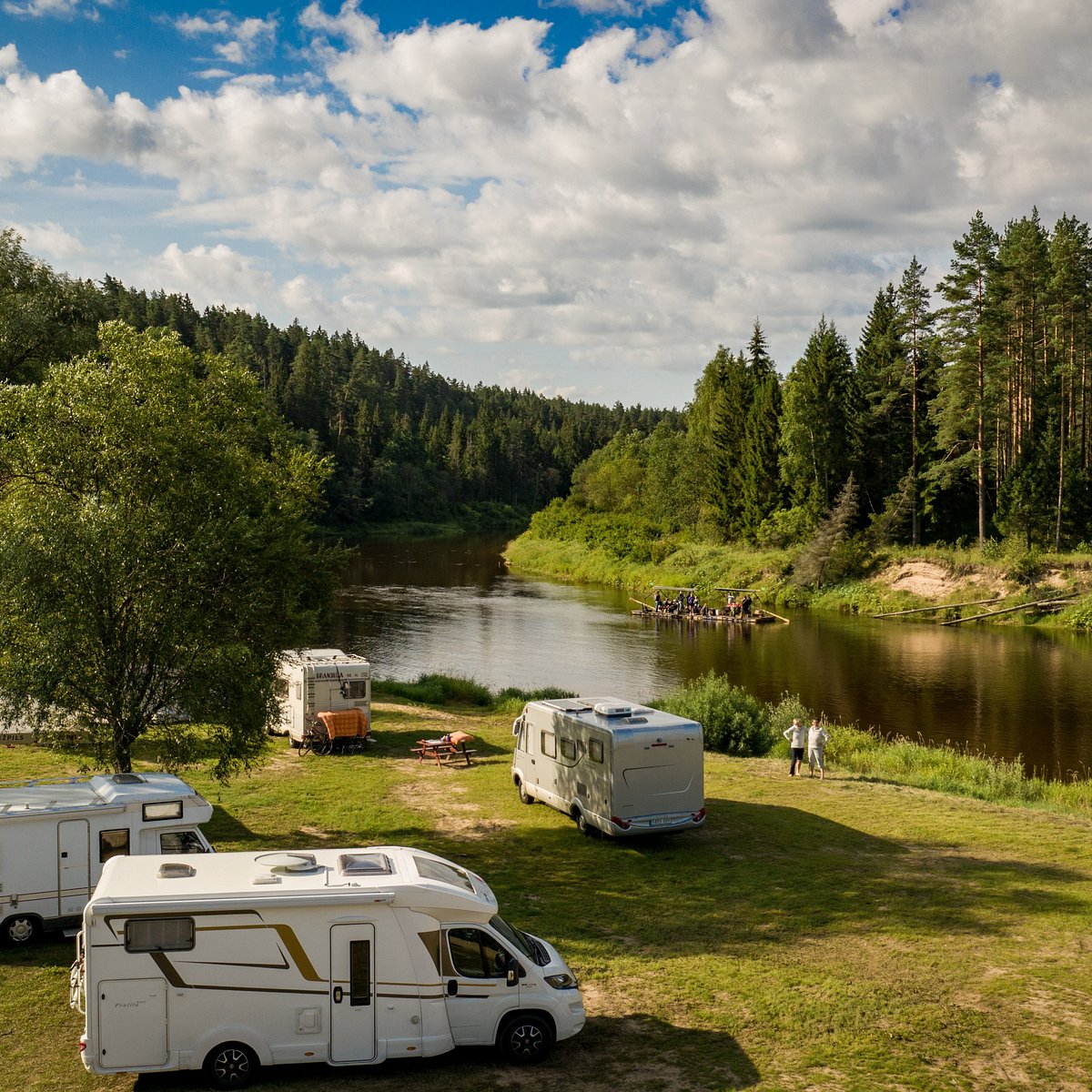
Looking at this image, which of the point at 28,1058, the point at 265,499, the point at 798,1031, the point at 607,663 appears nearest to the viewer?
the point at 28,1058

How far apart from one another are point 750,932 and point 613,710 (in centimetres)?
569

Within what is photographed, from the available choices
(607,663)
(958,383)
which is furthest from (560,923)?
(958,383)

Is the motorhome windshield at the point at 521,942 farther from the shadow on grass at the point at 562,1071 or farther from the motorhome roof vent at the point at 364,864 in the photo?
the motorhome roof vent at the point at 364,864

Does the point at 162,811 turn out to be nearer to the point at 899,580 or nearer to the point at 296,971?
the point at 296,971

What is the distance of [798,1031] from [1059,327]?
65.4 meters

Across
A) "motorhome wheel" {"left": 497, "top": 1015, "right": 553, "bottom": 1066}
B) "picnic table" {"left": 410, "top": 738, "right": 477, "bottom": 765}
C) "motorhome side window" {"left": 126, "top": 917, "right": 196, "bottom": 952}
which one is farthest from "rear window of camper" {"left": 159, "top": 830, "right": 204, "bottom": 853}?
"picnic table" {"left": 410, "top": 738, "right": 477, "bottom": 765}

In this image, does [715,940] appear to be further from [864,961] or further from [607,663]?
[607,663]

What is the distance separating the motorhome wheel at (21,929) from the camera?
13.9 metres

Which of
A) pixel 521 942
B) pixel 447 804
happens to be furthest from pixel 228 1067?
pixel 447 804

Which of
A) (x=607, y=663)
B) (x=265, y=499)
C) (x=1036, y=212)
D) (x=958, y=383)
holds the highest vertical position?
(x=1036, y=212)

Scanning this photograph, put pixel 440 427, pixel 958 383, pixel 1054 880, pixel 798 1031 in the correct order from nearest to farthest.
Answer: pixel 798 1031, pixel 1054 880, pixel 958 383, pixel 440 427

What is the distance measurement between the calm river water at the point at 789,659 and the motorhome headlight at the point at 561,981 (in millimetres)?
22100

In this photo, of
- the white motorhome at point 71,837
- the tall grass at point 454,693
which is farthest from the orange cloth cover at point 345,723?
the white motorhome at point 71,837

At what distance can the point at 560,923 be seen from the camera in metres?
15.3
